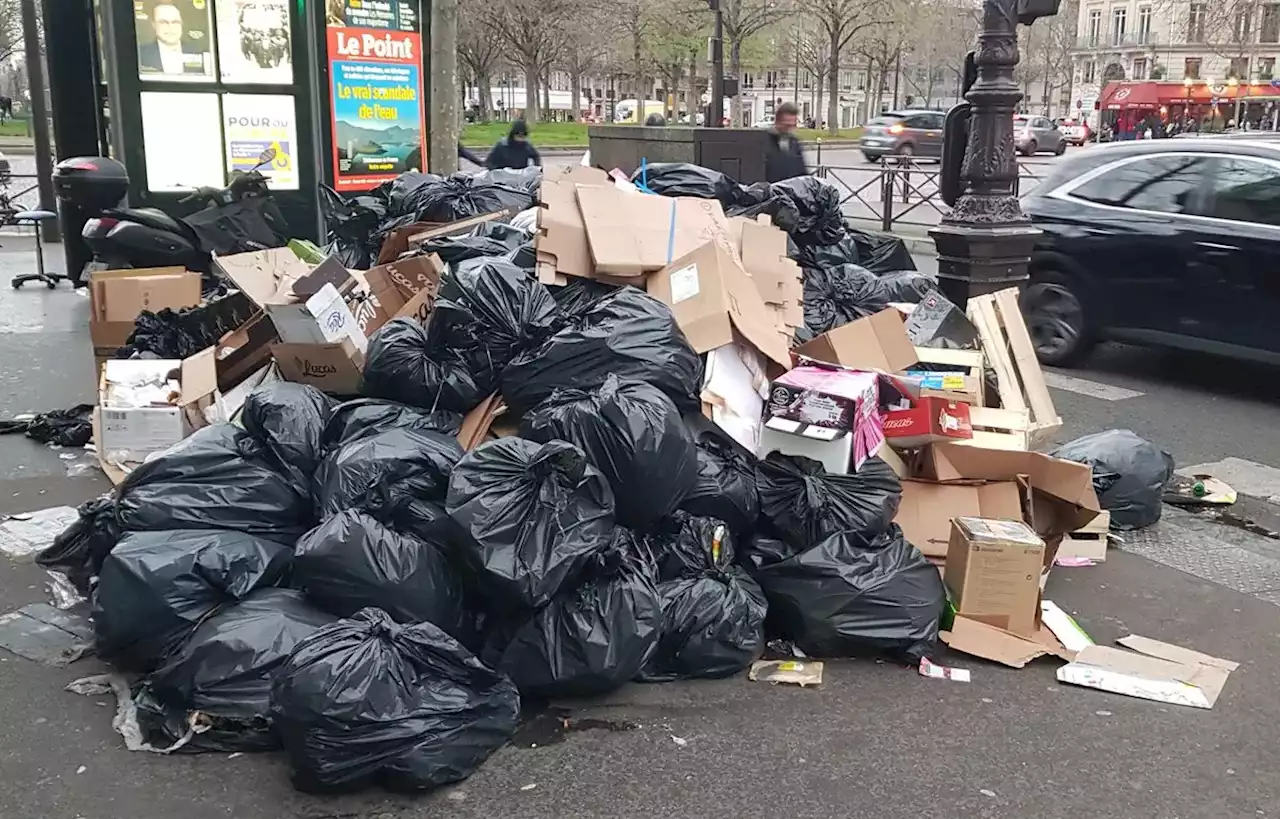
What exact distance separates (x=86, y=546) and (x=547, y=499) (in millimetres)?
1675

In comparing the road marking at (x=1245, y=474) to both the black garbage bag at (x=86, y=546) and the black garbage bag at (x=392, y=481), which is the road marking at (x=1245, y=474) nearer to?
the black garbage bag at (x=392, y=481)

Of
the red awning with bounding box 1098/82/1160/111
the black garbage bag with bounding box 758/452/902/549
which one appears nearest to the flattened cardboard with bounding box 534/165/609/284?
the black garbage bag with bounding box 758/452/902/549

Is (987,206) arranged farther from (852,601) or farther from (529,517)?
(529,517)

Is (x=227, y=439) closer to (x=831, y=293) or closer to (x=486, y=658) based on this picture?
(x=486, y=658)

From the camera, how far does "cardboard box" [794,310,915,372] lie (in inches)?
187

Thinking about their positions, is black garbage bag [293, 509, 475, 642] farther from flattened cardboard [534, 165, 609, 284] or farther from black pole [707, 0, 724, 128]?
black pole [707, 0, 724, 128]

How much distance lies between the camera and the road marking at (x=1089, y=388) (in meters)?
7.25

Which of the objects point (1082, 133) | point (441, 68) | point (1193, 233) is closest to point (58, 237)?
point (441, 68)

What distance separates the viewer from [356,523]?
132 inches

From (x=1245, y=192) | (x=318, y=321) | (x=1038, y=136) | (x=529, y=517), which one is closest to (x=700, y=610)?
(x=529, y=517)

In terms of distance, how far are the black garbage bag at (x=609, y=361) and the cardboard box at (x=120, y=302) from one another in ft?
10.3

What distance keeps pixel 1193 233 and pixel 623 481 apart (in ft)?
16.6

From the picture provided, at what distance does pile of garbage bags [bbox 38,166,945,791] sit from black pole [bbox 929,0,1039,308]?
2.60 metres

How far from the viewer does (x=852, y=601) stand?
3.67 metres
